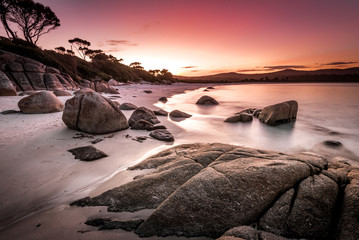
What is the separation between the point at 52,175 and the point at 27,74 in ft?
58.6

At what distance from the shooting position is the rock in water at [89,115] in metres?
5.39

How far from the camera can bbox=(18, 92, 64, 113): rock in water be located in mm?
7168

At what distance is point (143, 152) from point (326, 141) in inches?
265

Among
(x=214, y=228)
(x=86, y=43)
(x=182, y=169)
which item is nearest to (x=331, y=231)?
(x=214, y=228)

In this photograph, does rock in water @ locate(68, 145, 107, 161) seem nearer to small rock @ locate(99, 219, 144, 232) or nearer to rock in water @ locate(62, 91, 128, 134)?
rock in water @ locate(62, 91, 128, 134)

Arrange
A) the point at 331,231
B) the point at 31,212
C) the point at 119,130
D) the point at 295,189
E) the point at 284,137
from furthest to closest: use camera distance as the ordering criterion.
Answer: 1. the point at 284,137
2. the point at 119,130
3. the point at 31,212
4. the point at 295,189
5. the point at 331,231

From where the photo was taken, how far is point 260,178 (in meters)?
2.19

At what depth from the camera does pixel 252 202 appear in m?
2.01

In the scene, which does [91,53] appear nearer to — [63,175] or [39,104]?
[39,104]

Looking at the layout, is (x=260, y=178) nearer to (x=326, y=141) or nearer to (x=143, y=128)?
(x=143, y=128)

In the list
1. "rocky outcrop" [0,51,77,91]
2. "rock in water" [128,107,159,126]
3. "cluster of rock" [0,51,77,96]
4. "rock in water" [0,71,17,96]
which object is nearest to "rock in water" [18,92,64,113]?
"rock in water" [128,107,159,126]

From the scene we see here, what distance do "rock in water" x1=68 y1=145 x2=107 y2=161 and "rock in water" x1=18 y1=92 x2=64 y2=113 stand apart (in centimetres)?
491

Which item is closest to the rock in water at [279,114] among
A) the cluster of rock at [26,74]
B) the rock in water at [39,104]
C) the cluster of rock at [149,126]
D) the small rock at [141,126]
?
the cluster of rock at [149,126]

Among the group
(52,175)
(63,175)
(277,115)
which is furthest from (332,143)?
(52,175)
